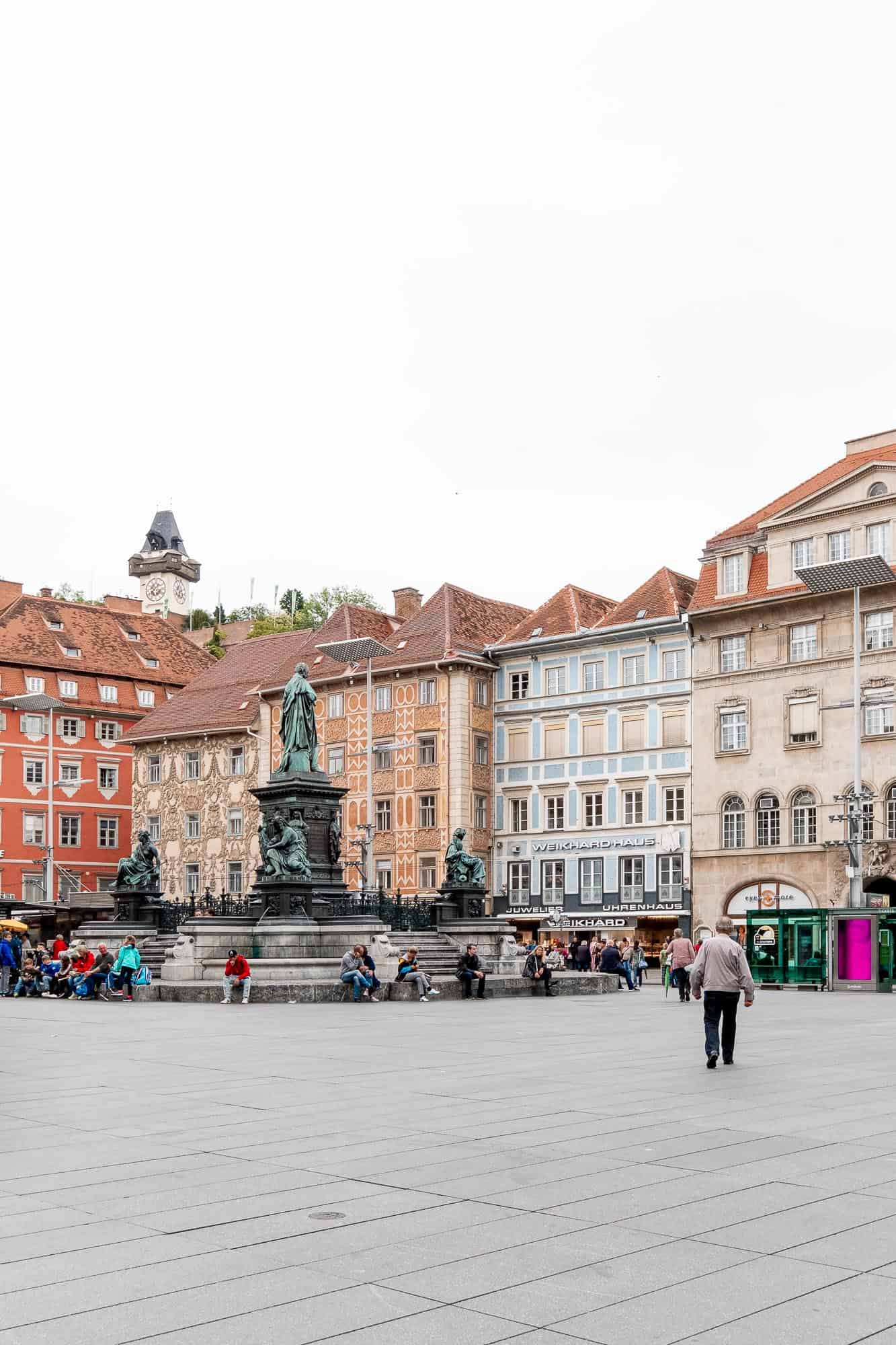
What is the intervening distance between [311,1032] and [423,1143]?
10567mm

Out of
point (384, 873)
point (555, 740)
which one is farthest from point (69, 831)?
point (555, 740)

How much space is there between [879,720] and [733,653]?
6.47 m

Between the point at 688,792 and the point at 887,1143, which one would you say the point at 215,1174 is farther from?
the point at 688,792

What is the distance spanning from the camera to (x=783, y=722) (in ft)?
184

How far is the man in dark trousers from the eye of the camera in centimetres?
3033

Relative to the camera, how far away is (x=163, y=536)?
172500 mm

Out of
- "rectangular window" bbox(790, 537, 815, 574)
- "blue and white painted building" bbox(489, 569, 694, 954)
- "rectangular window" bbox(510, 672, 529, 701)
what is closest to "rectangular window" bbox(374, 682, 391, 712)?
"blue and white painted building" bbox(489, 569, 694, 954)

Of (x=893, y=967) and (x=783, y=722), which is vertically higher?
(x=783, y=722)

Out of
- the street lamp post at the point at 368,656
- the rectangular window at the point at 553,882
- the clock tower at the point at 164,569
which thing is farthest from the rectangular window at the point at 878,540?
the clock tower at the point at 164,569

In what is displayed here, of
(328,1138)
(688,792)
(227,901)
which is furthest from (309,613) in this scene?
(328,1138)

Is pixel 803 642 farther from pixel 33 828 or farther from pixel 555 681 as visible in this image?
pixel 33 828

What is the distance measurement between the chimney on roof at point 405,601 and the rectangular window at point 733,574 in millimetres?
20921

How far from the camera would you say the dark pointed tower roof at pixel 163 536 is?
17188cm

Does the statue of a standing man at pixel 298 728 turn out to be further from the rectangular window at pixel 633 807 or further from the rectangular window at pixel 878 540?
the rectangular window at pixel 633 807
